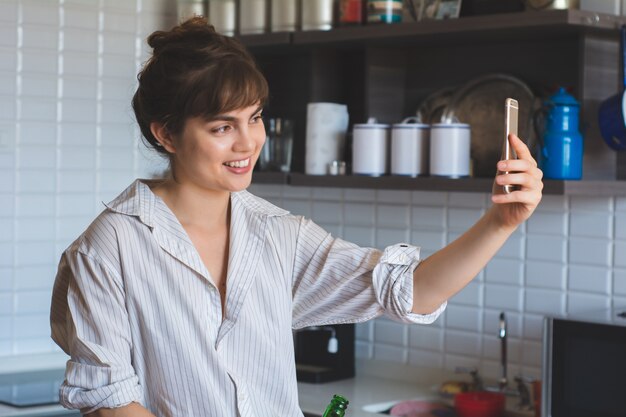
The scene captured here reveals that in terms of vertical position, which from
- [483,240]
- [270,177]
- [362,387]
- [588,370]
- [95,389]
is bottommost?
[362,387]

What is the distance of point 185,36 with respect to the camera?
5.88ft

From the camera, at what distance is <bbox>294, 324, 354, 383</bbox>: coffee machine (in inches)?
132

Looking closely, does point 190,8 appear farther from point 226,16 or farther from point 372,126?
point 372,126

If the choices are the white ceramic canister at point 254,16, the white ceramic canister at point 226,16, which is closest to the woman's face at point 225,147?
the white ceramic canister at point 254,16

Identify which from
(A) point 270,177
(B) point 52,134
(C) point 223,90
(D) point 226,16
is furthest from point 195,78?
(B) point 52,134

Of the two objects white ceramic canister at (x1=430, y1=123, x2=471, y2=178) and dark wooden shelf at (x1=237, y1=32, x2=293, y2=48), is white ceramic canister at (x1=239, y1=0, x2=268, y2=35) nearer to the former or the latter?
dark wooden shelf at (x1=237, y1=32, x2=293, y2=48)

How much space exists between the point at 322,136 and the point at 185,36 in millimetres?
1430

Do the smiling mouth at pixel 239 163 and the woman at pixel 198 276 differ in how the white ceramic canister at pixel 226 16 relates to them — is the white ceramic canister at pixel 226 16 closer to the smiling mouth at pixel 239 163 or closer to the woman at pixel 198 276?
the woman at pixel 198 276

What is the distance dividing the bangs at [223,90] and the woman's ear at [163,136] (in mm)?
87

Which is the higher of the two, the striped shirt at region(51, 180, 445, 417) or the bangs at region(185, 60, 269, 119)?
the bangs at region(185, 60, 269, 119)

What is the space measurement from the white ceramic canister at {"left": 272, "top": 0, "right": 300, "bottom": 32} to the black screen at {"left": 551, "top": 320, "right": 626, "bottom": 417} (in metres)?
1.23

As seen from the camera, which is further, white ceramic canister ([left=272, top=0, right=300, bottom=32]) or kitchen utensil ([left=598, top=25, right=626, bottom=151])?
white ceramic canister ([left=272, top=0, right=300, bottom=32])

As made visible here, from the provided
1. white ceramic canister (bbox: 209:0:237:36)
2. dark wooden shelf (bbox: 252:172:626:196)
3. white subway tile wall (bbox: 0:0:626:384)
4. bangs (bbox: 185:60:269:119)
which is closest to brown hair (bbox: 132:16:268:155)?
bangs (bbox: 185:60:269:119)

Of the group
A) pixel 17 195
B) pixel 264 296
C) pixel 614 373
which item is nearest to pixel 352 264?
pixel 264 296
